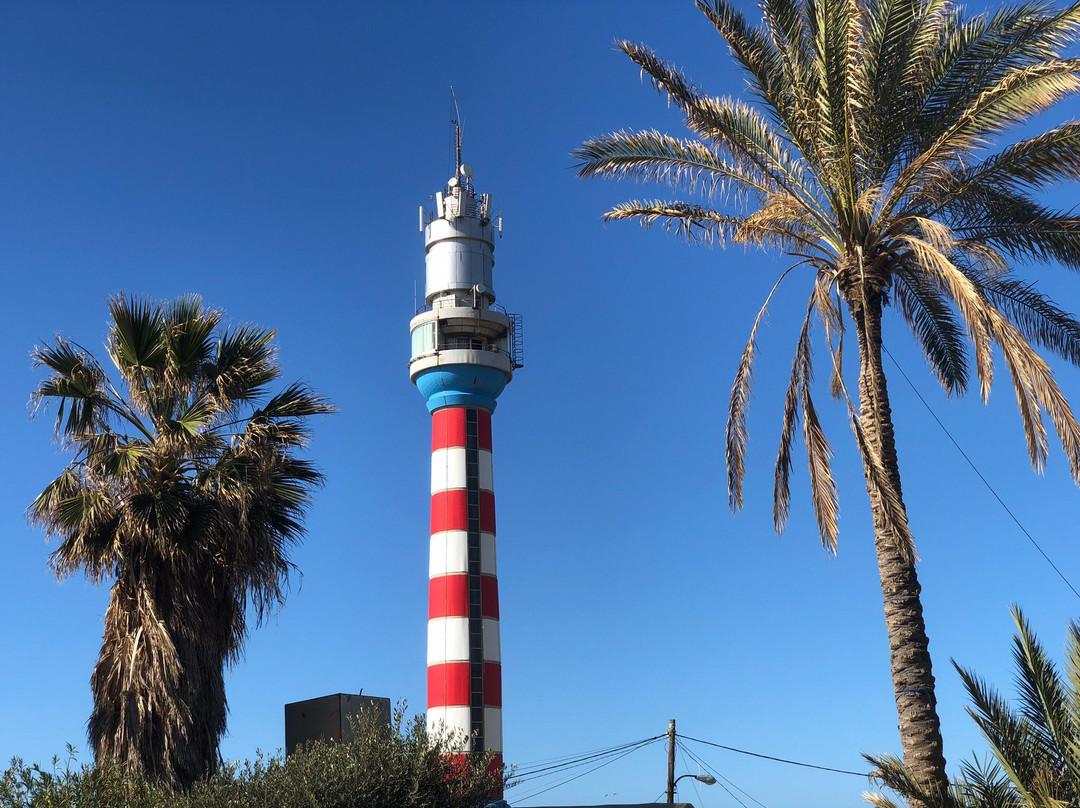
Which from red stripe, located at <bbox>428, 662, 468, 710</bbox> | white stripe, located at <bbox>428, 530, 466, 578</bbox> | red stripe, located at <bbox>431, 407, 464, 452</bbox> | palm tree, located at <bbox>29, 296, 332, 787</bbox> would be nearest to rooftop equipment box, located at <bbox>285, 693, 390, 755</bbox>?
palm tree, located at <bbox>29, 296, 332, 787</bbox>

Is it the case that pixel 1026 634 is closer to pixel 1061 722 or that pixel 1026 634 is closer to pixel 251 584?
pixel 1061 722

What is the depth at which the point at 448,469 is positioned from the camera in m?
41.9

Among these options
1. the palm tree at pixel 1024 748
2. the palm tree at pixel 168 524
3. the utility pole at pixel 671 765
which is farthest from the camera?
the utility pole at pixel 671 765

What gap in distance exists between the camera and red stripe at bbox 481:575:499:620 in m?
40.7

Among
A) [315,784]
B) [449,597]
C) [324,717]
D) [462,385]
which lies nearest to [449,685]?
[449,597]

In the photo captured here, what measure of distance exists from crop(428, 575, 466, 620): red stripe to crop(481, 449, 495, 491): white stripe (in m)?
3.26

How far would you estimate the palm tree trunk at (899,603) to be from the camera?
612 inches

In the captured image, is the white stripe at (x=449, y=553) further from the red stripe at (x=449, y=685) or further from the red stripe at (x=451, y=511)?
the red stripe at (x=449, y=685)

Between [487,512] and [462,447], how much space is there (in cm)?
237

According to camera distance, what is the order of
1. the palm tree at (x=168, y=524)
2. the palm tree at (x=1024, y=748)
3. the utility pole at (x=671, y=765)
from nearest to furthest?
the palm tree at (x=1024, y=748)
the palm tree at (x=168, y=524)
the utility pole at (x=671, y=765)

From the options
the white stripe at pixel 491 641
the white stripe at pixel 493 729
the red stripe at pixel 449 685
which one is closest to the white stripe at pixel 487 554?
the white stripe at pixel 491 641

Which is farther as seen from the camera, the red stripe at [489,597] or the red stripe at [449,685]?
the red stripe at [489,597]

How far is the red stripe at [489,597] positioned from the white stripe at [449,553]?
0.66 m

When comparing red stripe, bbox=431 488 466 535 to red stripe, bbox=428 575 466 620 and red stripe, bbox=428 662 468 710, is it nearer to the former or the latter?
red stripe, bbox=428 575 466 620
